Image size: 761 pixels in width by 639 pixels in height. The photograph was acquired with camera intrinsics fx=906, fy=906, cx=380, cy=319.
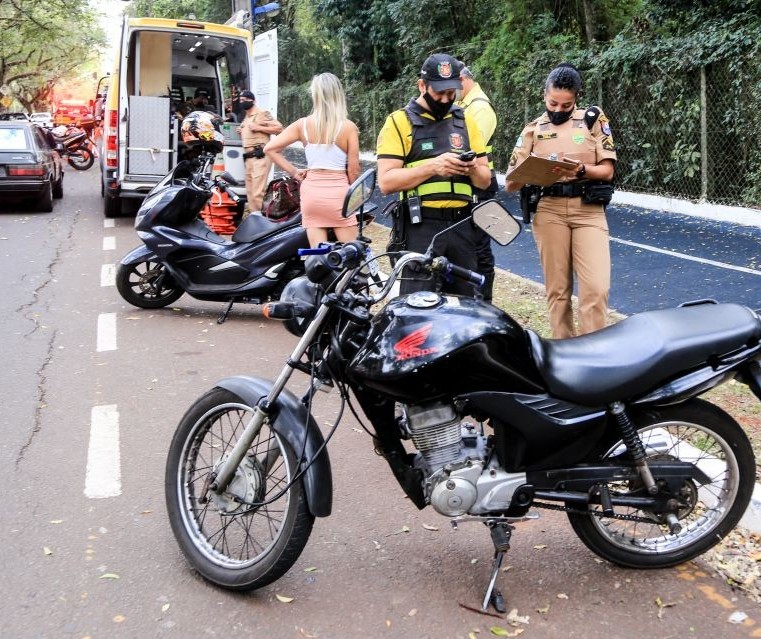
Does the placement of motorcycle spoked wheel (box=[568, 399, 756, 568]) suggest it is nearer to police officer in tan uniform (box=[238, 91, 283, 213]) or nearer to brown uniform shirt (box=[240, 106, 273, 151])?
police officer in tan uniform (box=[238, 91, 283, 213])

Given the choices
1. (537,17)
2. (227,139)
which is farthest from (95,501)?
(537,17)

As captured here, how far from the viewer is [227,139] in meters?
13.4

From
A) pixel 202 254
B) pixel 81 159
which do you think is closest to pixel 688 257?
pixel 202 254

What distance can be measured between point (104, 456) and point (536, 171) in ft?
9.50

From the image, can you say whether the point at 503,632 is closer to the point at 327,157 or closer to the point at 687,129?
the point at 327,157

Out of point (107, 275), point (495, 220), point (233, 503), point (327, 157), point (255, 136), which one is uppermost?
point (255, 136)

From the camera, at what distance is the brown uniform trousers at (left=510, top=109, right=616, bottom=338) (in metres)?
5.41

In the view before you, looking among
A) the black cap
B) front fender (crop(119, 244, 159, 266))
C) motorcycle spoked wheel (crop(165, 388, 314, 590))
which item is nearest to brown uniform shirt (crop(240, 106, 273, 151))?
front fender (crop(119, 244, 159, 266))

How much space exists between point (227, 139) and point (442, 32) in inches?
424

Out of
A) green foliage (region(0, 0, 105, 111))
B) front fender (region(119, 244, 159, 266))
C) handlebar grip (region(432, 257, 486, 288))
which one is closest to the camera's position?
handlebar grip (region(432, 257, 486, 288))

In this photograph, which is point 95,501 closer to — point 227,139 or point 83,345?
point 83,345

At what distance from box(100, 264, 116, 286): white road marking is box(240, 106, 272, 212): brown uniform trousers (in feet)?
8.63

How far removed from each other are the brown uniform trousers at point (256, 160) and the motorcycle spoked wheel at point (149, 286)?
4.23 meters

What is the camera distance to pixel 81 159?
24828 millimetres
